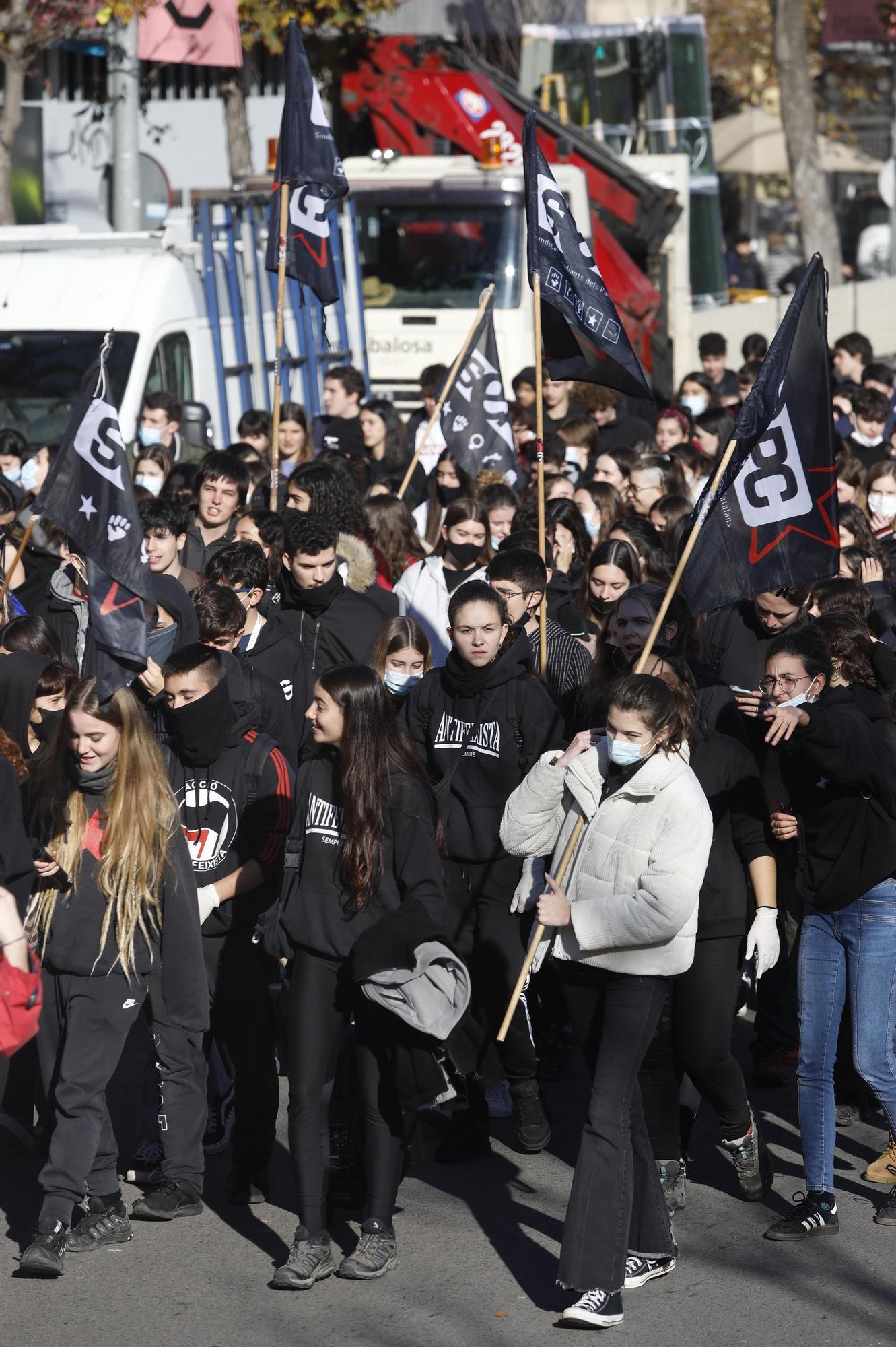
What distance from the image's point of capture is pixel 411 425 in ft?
46.3

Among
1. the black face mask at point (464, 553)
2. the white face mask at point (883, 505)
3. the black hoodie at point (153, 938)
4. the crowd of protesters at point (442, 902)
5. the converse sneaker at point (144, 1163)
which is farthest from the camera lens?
the white face mask at point (883, 505)

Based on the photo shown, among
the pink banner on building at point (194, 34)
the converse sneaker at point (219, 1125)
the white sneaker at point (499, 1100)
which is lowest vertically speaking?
the white sneaker at point (499, 1100)

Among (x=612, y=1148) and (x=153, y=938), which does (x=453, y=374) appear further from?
(x=612, y=1148)

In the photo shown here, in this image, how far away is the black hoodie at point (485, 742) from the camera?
6598 mm

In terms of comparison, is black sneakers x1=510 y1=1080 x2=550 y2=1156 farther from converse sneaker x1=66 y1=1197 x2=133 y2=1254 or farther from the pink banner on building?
the pink banner on building

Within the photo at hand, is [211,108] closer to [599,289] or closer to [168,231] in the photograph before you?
[168,231]

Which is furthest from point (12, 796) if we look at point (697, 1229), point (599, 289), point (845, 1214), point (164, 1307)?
point (599, 289)

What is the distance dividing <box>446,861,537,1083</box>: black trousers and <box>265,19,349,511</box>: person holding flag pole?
14.0ft

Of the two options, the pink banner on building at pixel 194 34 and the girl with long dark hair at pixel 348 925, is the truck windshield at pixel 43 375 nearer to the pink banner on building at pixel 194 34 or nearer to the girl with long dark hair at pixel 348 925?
the pink banner on building at pixel 194 34

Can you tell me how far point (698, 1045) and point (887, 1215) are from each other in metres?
0.83

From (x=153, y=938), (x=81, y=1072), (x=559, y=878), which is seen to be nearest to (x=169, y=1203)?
(x=81, y=1072)

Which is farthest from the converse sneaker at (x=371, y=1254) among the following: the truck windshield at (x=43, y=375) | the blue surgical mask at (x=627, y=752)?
the truck windshield at (x=43, y=375)

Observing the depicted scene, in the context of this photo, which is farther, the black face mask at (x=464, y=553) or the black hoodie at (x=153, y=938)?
the black face mask at (x=464, y=553)

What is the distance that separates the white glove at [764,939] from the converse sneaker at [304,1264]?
60.6 inches
